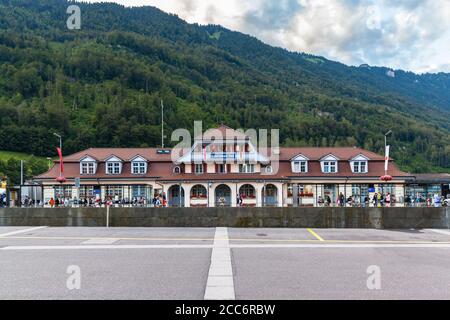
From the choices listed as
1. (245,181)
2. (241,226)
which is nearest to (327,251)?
(241,226)

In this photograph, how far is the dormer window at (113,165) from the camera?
5684 cm

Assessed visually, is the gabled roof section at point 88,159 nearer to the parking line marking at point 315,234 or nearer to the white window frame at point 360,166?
the white window frame at point 360,166

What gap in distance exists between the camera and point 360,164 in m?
56.4

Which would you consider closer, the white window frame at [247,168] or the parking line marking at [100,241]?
the parking line marking at [100,241]

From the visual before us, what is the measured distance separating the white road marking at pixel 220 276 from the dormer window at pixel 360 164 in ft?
143

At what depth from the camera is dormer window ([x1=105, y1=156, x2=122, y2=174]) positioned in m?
56.8

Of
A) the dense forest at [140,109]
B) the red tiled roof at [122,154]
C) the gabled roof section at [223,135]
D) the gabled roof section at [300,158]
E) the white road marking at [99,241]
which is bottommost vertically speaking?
the white road marking at [99,241]

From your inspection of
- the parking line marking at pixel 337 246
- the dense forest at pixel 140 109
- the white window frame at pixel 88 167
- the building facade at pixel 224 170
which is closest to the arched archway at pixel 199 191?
the building facade at pixel 224 170

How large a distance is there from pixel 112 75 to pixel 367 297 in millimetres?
178795

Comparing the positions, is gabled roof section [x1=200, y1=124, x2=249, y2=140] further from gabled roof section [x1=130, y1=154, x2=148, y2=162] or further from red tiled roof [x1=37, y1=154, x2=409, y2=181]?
gabled roof section [x1=130, y1=154, x2=148, y2=162]

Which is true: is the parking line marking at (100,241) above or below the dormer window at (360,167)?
below

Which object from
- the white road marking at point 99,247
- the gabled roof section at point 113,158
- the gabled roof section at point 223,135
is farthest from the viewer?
the gabled roof section at point 113,158
